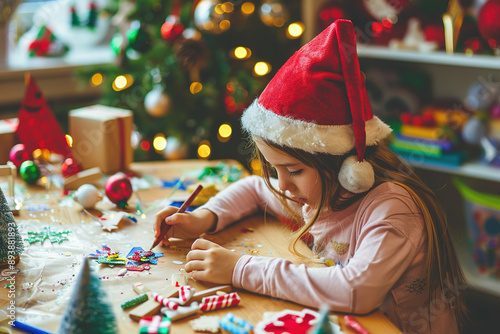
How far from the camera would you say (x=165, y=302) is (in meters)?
0.88

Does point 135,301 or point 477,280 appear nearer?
point 135,301

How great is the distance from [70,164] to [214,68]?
0.88 m

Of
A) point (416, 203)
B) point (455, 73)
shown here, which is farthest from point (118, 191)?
point (455, 73)

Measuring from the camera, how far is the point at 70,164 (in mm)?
1477

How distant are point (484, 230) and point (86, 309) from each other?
174 centimetres

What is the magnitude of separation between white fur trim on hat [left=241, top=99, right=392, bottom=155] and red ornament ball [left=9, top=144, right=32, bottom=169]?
763 millimetres

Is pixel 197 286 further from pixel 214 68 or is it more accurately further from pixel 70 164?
pixel 214 68

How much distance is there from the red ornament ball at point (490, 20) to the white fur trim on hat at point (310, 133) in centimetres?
103

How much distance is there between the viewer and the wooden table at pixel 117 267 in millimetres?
861

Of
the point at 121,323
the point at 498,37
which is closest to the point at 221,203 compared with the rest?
the point at 121,323

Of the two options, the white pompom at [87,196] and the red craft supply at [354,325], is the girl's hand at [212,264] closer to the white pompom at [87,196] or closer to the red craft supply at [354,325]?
the red craft supply at [354,325]

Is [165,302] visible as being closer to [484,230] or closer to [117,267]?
[117,267]

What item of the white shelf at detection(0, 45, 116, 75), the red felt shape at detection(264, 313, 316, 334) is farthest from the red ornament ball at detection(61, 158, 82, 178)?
the white shelf at detection(0, 45, 116, 75)

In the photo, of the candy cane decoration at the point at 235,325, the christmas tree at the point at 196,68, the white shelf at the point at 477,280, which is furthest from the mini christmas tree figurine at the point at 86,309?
the white shelf at the point at 477,280
